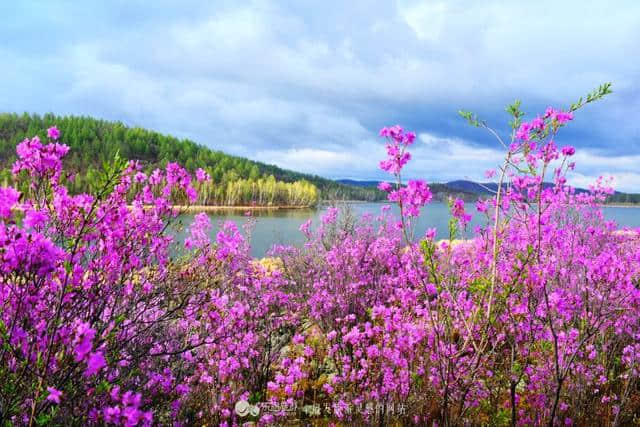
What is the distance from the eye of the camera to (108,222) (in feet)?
10.2

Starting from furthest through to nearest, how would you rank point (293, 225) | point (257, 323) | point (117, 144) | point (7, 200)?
point (117, 144)
point (293, 225)
point (257, 323)
point (7, 200)

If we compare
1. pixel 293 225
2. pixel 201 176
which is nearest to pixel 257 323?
pixel 201 176

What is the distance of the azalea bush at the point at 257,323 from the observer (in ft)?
8.24

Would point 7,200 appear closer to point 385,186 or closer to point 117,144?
point 385,186

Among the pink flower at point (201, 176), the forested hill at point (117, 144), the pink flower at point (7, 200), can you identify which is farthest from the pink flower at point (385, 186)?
the forested hill at point (117, 144)

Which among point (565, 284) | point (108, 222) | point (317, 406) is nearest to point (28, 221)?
point (108, 222)

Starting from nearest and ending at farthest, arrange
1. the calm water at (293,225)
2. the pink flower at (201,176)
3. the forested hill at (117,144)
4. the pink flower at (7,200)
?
the pink flower at (7,200) → the pink flower at (201,176) → the calm water at (293,225) → the forested hill at (117,144)

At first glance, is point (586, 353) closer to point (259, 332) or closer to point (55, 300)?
point (259, 332)

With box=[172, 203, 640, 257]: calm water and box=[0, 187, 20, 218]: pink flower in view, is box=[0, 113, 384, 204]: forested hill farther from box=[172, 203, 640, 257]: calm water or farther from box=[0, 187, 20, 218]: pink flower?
box=[0, 187, 20, 218]: pink flower

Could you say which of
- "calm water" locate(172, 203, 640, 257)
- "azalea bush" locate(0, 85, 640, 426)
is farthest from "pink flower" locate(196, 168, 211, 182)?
"calm water" locate(172, 203, 640, 257)

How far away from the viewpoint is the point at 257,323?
5.70m

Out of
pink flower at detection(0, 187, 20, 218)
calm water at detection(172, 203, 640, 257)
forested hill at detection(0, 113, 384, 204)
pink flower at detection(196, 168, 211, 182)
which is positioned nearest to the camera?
pink flower at detection(0, 187, 20, 218)

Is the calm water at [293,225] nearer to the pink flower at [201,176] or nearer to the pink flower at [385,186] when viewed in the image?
the pink flower at [201,176]

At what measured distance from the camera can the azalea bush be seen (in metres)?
2.51
